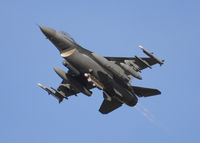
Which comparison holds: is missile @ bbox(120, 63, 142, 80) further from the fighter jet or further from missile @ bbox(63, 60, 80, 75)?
missile @ bbox(63, 60, 80, 75)

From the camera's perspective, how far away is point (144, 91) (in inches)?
1443

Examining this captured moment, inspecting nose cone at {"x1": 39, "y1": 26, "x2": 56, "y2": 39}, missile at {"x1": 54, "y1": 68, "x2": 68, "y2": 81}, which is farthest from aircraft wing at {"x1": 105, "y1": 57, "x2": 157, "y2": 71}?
nose cone at {"x1": 39, "y1": 26, "x2": 56, "y2": 39}

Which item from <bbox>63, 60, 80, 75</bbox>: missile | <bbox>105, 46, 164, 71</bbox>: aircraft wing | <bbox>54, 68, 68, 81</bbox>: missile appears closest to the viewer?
<bbox>63, 60, 80, 75</bbox>: missile

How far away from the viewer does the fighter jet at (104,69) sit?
34500 millimetres

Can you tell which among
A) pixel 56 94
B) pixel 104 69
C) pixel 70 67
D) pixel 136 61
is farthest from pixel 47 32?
pixel 136 61

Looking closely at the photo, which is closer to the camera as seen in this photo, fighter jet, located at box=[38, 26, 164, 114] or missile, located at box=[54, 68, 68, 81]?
fighter jet, located at box=[38, 26, 164, 114]

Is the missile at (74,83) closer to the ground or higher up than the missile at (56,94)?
higher up

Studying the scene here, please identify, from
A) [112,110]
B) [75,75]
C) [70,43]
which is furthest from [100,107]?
[70,43]

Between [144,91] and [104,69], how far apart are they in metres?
4.09

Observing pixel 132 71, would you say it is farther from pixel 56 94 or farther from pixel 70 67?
pixel 56 94

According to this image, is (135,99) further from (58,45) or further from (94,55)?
(58,45)

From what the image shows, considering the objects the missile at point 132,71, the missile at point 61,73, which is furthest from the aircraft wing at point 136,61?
the missile at point 61,73

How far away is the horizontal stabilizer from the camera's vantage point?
119 ft

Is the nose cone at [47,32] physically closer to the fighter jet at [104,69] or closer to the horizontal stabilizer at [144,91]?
the fighter jet at [104,69]
